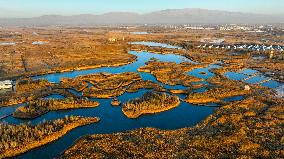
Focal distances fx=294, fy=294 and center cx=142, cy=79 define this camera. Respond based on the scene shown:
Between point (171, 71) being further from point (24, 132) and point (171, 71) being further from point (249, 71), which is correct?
point (24, 132)

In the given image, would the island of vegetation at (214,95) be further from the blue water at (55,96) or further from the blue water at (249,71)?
the blue water at (55,96)

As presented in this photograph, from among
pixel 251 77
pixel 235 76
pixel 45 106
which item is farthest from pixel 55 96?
pixel 251 77

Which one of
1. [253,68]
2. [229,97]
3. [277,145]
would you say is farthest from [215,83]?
[277,145]

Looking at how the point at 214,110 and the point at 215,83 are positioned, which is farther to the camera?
the point at 215,83

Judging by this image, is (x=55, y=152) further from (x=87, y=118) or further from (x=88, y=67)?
(x=88, y=67)

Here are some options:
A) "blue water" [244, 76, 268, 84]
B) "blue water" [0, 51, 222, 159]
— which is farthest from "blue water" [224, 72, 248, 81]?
"blue water" [0, 51, 222, 159]

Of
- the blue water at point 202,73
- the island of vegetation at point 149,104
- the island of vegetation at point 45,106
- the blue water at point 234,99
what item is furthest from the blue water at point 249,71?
the island of vegetation at point 45,106
